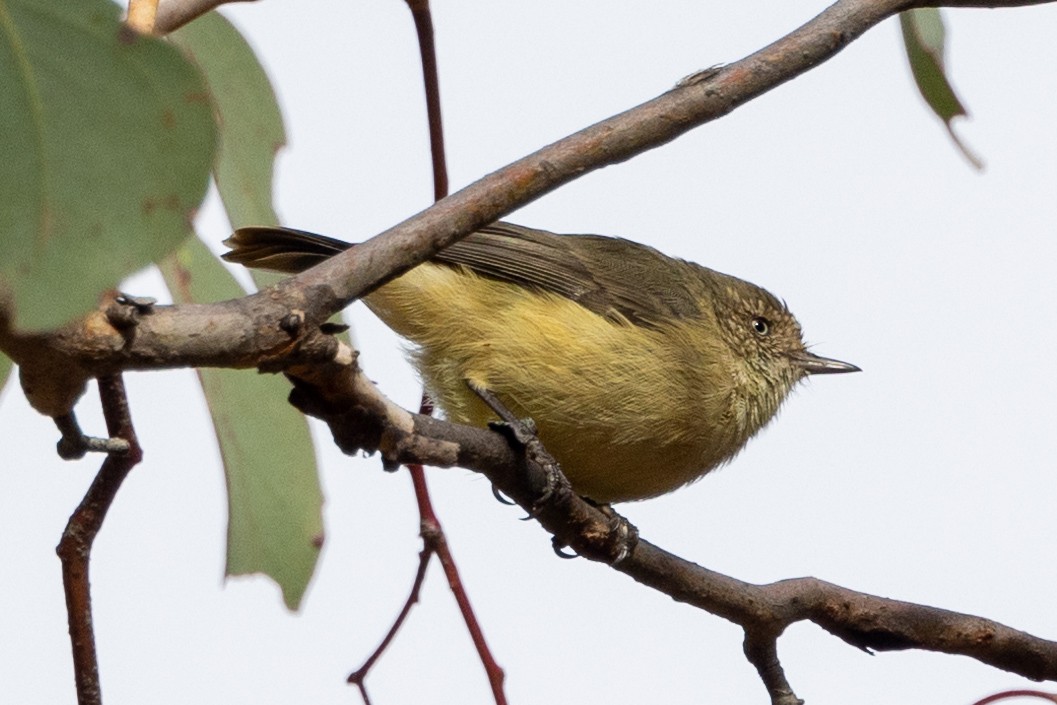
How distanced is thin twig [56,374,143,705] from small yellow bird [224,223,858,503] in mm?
1431

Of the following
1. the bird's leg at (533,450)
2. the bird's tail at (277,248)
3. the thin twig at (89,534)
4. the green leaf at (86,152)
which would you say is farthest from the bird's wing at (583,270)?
the green leaf at (86,152)

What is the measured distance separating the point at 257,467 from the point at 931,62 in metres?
1.86

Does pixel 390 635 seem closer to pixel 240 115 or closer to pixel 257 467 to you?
pixel 257 467

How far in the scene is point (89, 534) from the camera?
211cm

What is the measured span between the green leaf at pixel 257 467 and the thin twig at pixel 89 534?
101cm

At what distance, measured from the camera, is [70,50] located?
1.54 meters

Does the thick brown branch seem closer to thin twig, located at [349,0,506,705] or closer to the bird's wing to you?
thin twig, located at [349,0,506,705]

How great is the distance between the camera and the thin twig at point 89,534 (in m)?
2.05

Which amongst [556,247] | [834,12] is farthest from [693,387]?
[834,12]

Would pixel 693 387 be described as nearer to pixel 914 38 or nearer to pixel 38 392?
pixel 914 38

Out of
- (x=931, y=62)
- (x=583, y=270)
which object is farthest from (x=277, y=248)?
(x=931, y=62)

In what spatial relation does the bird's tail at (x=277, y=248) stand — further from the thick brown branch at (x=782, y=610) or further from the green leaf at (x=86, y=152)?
the green leaf at (x=86, y=152)

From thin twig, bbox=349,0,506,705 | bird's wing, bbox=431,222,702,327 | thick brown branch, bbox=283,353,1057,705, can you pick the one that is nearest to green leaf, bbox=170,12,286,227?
bird's wing, bbox=431,222,702,327

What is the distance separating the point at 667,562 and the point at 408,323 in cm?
134
